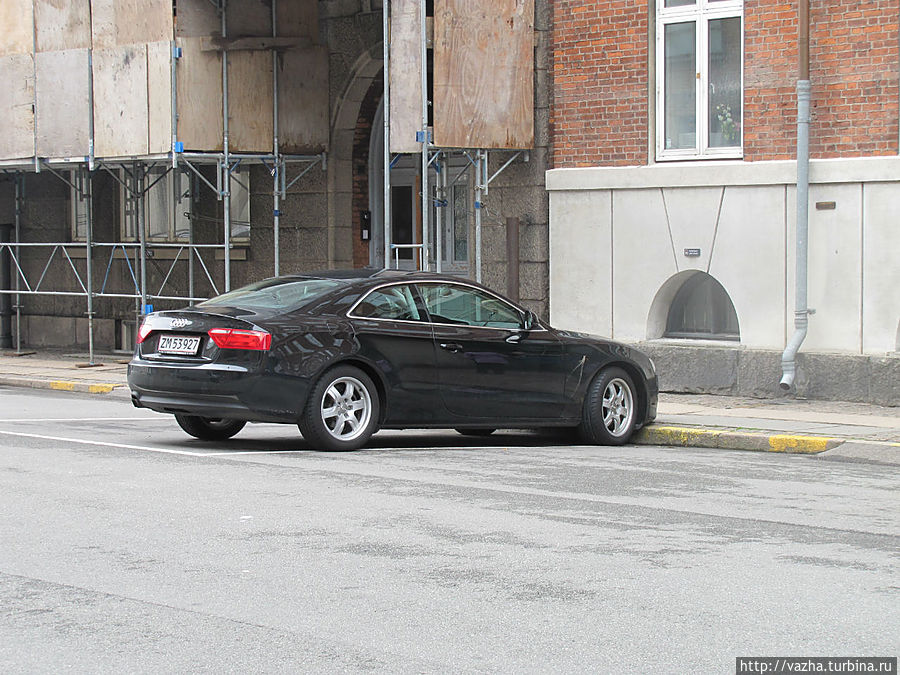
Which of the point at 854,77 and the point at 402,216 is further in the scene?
the point at 402,216

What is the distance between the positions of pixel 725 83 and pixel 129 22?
313 inches

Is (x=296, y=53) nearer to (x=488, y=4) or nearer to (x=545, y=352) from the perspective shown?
(x=488, y=4)

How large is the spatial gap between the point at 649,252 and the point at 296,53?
6229mm

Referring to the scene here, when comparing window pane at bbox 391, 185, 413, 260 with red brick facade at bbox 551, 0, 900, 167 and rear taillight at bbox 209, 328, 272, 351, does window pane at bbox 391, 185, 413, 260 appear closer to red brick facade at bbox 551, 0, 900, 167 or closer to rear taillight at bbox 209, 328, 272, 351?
red brick facade at bbox 551, 0, 900, 167

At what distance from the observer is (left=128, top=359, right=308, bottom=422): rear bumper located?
33.6ft

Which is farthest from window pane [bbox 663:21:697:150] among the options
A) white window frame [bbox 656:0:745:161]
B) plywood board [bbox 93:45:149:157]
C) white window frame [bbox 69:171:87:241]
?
white window frame [bbox 69:171:87:241]

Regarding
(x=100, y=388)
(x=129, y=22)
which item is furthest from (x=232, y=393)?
(x=129, y=22)

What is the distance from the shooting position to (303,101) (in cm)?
1930

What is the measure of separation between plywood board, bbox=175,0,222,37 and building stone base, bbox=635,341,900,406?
7150 millimetres

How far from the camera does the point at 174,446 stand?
433 inches

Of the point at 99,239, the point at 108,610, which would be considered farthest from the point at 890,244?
the point at 99,239

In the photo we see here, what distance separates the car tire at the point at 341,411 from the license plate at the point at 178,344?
3.21ft

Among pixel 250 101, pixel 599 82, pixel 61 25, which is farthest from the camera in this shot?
pixel 61 25

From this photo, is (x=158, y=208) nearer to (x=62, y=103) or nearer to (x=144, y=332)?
→ (x=62, y=103)
